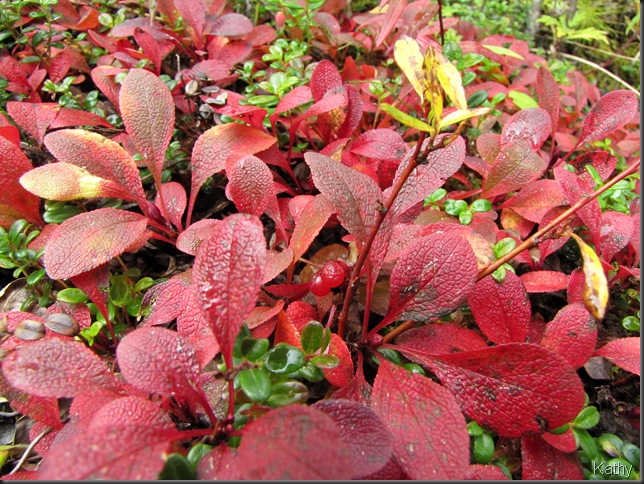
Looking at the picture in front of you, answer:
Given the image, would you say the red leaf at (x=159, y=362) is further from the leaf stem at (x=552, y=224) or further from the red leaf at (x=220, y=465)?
the leaf stem at (x=552, y=224)

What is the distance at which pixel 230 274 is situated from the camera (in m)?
0.65

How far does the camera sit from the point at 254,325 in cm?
84

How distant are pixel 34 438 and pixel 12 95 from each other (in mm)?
1134

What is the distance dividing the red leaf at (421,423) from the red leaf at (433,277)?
0.12 m

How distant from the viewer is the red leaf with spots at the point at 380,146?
1.10 meters

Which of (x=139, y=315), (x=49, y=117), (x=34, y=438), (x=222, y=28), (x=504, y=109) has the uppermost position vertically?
(x=222, y=28)

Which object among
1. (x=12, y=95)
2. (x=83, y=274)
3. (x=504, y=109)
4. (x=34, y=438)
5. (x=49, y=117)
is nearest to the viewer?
(x=34, y=438)

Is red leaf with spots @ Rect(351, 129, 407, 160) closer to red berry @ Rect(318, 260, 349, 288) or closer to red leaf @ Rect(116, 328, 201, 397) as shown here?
red berry @ Rect(318, 260, 349, 288)

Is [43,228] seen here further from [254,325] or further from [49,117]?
[254,325]

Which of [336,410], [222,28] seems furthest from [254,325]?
[222,28]

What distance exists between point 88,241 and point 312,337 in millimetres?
513

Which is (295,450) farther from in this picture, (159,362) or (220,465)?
(159,362)

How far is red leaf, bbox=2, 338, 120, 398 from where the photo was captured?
0.64 meters

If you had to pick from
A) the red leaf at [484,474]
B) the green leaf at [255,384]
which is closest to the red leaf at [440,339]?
the red leaf at [484,474]
